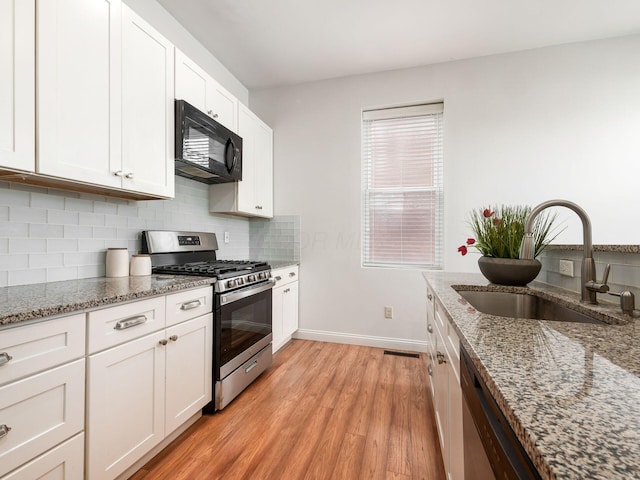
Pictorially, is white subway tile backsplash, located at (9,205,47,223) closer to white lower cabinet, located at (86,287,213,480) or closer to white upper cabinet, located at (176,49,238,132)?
white lower cabinet, located at (86,287,213,480)

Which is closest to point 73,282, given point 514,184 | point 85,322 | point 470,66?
point 85,322

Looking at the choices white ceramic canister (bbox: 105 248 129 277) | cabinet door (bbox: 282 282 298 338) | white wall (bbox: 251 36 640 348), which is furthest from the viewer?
cabinet door (bbox: 282 282 298 338)

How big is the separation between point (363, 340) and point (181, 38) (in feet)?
10.5

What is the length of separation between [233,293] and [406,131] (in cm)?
239

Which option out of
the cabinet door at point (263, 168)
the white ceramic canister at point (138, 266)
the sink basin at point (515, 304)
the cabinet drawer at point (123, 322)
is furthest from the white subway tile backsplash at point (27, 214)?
the sink basin at point (515, 304)

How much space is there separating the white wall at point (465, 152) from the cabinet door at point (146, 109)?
1.58m

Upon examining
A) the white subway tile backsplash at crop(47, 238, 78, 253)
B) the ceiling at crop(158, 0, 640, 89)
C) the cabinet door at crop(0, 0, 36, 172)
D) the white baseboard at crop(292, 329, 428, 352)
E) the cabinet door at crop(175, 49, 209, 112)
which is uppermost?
the ceiling at crop(158, 0, 640, 89)

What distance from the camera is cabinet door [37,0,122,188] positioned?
1.24m

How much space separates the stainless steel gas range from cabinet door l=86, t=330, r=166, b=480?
1.40 feet

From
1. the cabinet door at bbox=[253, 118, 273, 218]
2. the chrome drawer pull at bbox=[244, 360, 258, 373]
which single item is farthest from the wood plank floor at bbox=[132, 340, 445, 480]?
the cabinet door at bbox=[253, 118, 273, 218]

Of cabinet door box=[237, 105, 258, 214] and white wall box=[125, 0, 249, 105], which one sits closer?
white wall box=[125, 0, 249, 105]

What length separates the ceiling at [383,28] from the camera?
220 cm

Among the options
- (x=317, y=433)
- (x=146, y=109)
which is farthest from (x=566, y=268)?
(x=146, y=109)

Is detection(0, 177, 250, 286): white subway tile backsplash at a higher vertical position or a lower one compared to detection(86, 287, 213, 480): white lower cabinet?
higher
